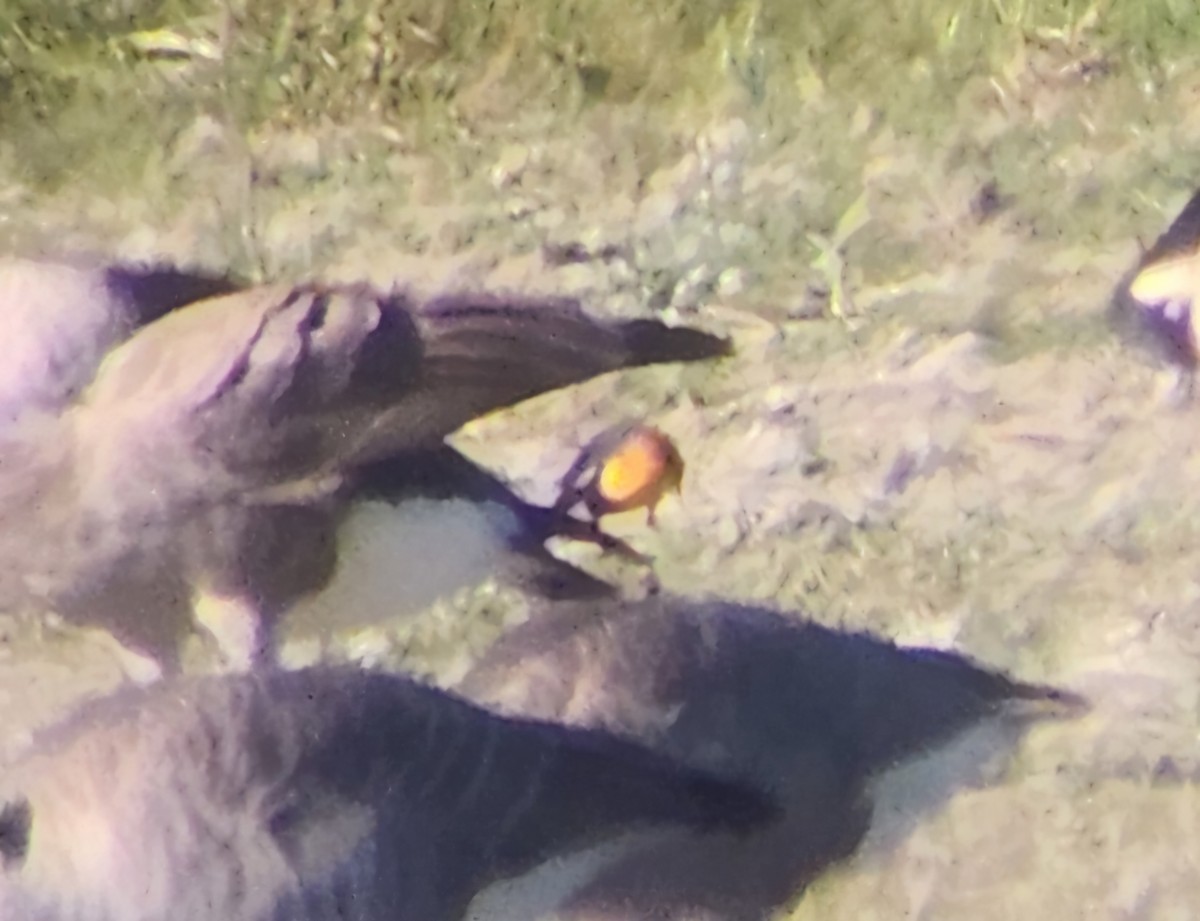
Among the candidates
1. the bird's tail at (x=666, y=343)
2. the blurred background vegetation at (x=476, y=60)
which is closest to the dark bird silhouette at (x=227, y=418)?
the bird's tail at (x=666, y=343)

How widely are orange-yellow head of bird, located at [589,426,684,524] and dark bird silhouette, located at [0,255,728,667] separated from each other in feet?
0.18

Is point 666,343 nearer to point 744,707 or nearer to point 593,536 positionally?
point 593,536

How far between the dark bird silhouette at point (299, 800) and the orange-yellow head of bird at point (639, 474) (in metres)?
0.17

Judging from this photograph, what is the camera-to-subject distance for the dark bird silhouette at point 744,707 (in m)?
0.76

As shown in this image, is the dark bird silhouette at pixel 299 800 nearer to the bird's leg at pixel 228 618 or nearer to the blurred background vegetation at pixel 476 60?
the bird's leg at pixel 228 618

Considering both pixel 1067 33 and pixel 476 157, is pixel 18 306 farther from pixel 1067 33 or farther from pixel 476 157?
pixel 1067 33

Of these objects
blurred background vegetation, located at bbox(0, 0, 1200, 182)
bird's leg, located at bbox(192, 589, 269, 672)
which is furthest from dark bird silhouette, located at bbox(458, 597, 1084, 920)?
blurred background vegetation, located at bbox(0, 0, 1200, 182)

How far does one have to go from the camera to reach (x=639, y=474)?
0.75 meters

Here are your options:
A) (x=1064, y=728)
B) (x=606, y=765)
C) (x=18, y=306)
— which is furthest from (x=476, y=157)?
(x=1064, y=728)

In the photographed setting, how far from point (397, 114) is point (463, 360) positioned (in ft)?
0.53

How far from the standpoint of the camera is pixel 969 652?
0.76m

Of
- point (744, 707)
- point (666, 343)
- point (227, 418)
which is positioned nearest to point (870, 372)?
point (666, 343)

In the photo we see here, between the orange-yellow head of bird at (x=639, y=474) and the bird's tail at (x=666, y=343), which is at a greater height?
the bird's tail at (x=666, y=343)

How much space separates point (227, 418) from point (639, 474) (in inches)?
11.0
